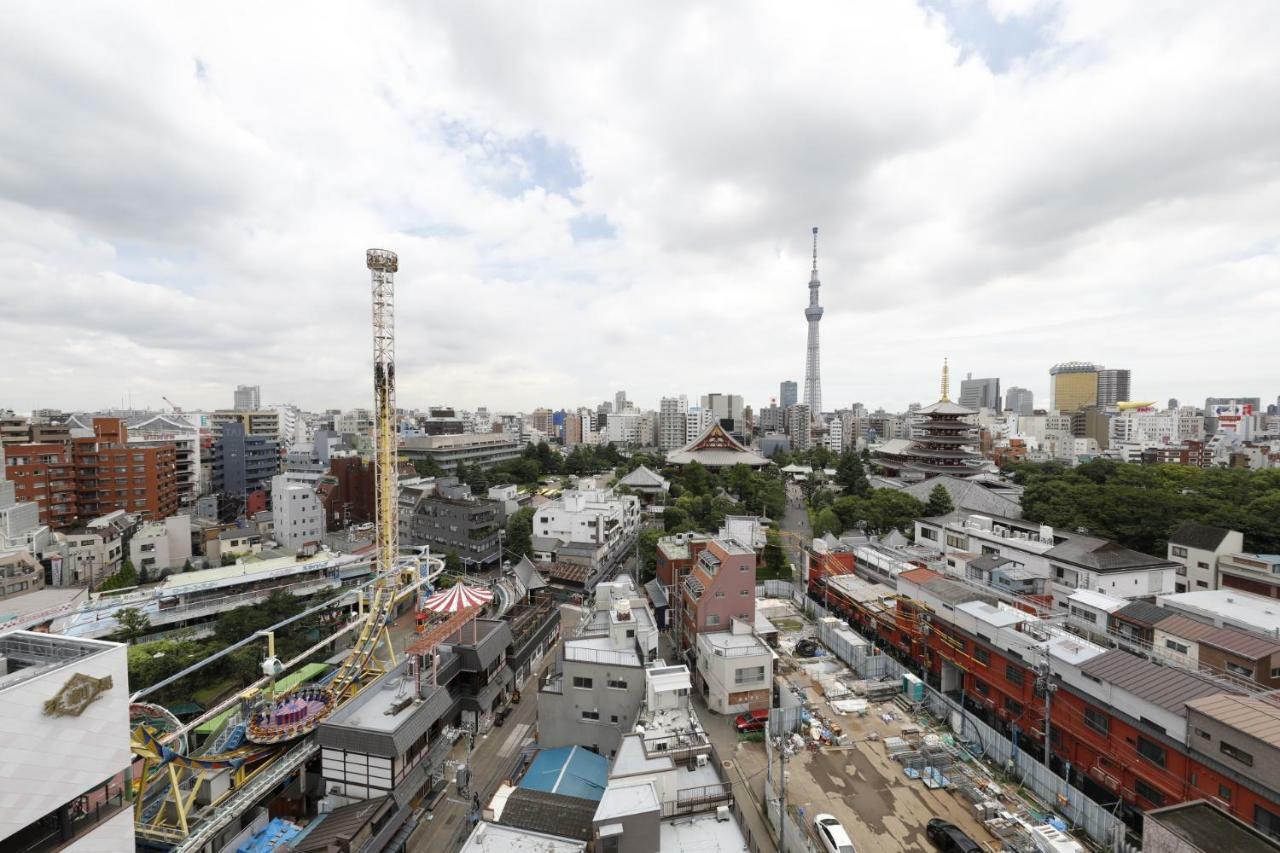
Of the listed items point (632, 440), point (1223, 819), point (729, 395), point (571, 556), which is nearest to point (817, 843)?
point (1223, 819)

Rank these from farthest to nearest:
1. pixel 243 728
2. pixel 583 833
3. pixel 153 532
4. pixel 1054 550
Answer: pixel 153 532 → pixel 1054 550 → pixel 243 728 → pixel 583 833

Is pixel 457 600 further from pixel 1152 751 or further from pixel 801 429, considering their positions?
pixel 801 429

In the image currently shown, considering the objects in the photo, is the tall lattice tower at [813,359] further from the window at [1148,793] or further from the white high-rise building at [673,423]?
the window at [1148,793]

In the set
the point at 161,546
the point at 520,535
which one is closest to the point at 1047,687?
the point at 520,535

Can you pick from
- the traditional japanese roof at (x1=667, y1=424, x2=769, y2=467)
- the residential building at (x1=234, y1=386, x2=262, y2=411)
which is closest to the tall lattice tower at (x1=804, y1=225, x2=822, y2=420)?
the traditional japanese roof at (x1=667, y1=424, x2=769, y2=467)

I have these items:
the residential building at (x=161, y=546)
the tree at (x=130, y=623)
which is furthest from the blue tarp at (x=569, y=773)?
the residential building at (x=161, y=546)

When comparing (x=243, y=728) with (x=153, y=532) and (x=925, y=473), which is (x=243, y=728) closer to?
(x=153, y=532)

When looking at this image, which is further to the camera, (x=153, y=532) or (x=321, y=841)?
(x=153, y=532)
